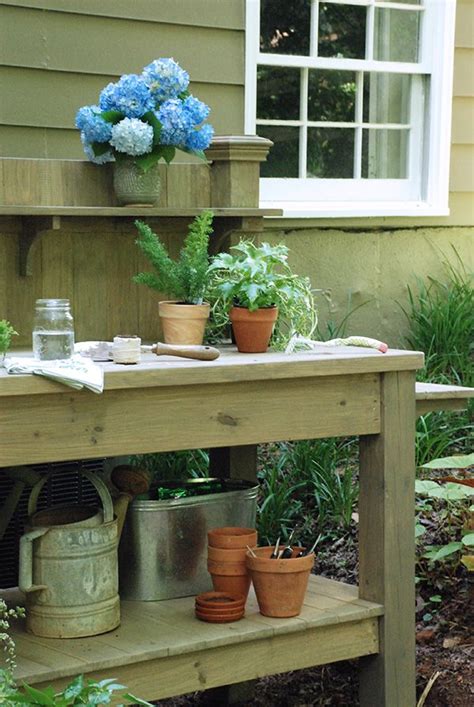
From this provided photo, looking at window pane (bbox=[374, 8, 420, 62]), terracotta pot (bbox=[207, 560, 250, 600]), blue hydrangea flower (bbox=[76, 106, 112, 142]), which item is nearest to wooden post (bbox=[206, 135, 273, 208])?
blue hydrangea flower (bbox=[76, 106, 112, 142])

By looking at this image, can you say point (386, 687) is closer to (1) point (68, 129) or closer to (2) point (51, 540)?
(2) point (51, 540)

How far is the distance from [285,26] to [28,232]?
236 cm

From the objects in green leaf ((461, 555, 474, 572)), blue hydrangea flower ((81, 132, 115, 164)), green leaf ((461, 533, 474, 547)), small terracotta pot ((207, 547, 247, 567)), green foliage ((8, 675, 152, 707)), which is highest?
blue hydrangea flower ((81, 132, 115, 164))

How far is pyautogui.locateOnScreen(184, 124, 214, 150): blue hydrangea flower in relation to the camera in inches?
144

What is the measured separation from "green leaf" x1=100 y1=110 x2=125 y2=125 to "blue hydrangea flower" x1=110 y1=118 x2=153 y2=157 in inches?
1.4

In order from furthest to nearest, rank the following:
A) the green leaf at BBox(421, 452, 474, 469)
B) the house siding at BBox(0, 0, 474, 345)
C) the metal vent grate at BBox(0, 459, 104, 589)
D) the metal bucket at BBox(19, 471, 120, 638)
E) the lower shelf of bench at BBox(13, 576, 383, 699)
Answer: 1. the green leaf at BBox(421, 452, 474, 469)
2. the metal vent grate at BBox(0, 459, 104, 589)
3. the house siding at BBox(0, 0, 474, 345)
4. the metal bucket at BBox(19, 471, 120, 638)
5. the lower shelf of bench at BBox(13, 576, 383, 699)

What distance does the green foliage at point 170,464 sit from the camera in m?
4.77

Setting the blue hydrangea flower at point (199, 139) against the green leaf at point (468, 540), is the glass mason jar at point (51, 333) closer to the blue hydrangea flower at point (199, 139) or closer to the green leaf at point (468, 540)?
the blue hydrangea flower at point (199, 139)

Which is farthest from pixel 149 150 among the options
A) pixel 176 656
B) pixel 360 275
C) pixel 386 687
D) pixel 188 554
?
pixel 360 275

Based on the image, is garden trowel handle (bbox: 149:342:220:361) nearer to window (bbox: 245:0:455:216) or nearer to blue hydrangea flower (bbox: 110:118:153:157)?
blue hydrangea flower (bbox: 110:118:153:157)

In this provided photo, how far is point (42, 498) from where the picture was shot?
3965 millimetres

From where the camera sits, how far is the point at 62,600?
3162 mm

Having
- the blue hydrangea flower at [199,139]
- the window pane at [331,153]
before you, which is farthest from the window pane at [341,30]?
the blue hydrangea flower at [199,139]

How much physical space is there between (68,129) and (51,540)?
2.12 m
